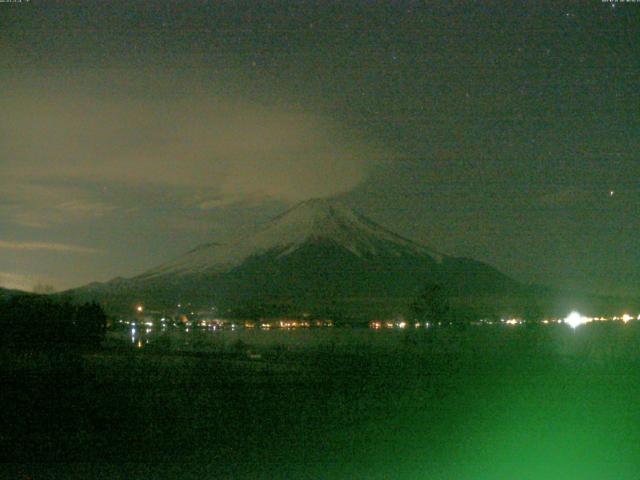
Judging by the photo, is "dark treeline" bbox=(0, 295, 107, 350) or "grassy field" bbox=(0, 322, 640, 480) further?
"dark treeline" bbox=(0, 295, 107, 350)

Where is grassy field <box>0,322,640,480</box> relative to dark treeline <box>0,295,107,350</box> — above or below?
below

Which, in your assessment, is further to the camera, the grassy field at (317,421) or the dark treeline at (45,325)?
the dark treeline at (45,325)

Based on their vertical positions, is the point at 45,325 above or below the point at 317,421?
above

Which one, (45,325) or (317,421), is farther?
(45,325)

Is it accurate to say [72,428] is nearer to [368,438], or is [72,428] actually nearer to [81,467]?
[81,467]

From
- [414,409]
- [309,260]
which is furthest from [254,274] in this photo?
[414,409]
